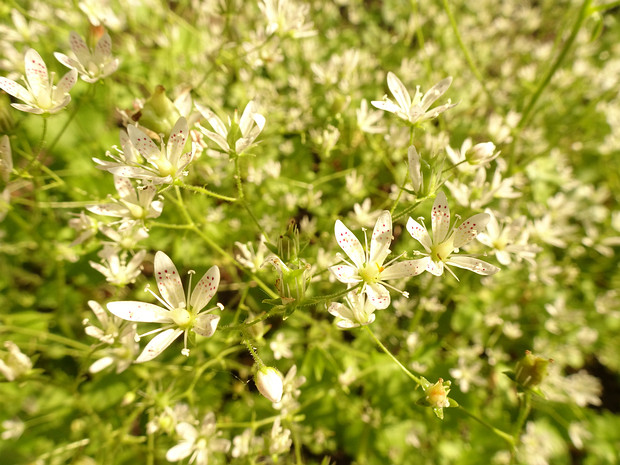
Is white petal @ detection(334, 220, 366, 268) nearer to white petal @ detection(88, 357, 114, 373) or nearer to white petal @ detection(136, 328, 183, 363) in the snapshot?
white petal @ detection(136, 328, 183, 363)

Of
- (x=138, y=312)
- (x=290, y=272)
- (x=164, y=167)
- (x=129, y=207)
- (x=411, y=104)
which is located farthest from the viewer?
(x=411, y=104)

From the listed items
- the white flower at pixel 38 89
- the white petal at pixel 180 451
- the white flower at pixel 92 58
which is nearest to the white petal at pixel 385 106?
the white flower at pixel 92 58

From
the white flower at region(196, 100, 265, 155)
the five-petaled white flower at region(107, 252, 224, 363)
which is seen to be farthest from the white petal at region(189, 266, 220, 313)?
the white flower at region(196, 100, 265, 155)

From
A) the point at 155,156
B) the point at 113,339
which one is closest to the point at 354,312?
the point at 155,156

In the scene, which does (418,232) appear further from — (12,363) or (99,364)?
(12,363)

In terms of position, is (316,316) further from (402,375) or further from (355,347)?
(402,375)

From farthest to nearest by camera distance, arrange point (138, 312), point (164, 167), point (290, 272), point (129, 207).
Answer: point (129, 207), point (164, 167), point (138, 312), point (290, 272)

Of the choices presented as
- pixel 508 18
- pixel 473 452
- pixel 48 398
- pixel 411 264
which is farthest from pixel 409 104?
pixel 508 18
